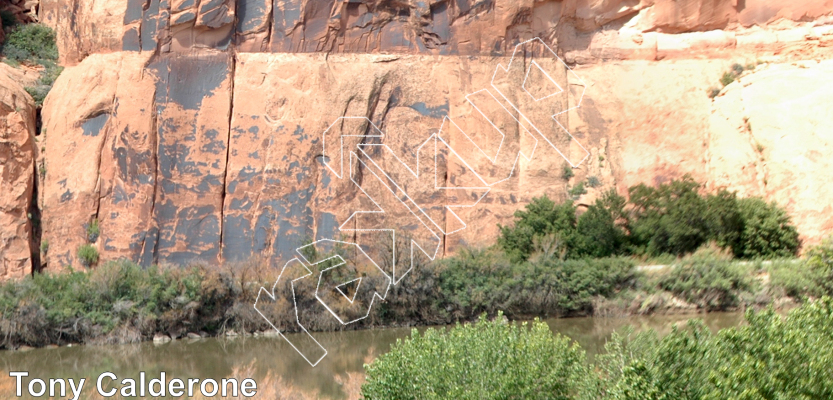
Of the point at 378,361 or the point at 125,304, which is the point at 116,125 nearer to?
the point at 125,304

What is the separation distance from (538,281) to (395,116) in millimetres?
7012

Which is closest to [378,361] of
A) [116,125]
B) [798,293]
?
[798,293]

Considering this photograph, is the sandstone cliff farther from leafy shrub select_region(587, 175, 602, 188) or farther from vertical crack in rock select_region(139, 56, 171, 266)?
leafy shrub select_region(587, 175, 602, 188)

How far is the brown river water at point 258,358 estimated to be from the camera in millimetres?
13655

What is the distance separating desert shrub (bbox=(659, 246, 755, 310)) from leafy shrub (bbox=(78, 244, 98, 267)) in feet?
45.6

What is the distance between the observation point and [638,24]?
2650 cm

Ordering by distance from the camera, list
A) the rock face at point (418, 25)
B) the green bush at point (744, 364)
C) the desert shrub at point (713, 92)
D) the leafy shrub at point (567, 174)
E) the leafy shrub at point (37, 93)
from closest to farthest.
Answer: the green bush at point (744, 364) < the rock face at point (418, 25) < the leafy shrub at point (567, 174) < the leafy shrub at point (37, 93) < the desert shrub at point (713, 92)

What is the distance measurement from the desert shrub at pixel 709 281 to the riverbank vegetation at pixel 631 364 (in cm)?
1162

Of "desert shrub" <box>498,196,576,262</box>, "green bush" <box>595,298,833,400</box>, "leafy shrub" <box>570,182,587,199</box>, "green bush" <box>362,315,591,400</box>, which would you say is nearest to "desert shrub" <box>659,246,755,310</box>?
"desert shrub" <box>498,196,576,262</box>

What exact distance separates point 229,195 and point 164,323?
487 centimetres

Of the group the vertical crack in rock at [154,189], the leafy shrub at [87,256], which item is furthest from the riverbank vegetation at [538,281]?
the leafy shrub at [87,256]

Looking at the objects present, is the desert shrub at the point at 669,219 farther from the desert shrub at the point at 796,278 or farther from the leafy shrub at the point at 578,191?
the desert shrub at the point at 796,278

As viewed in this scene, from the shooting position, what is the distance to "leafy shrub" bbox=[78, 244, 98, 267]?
22.0 meters

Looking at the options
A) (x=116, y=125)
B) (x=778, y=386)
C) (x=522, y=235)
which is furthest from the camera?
(x=116, y=125)
